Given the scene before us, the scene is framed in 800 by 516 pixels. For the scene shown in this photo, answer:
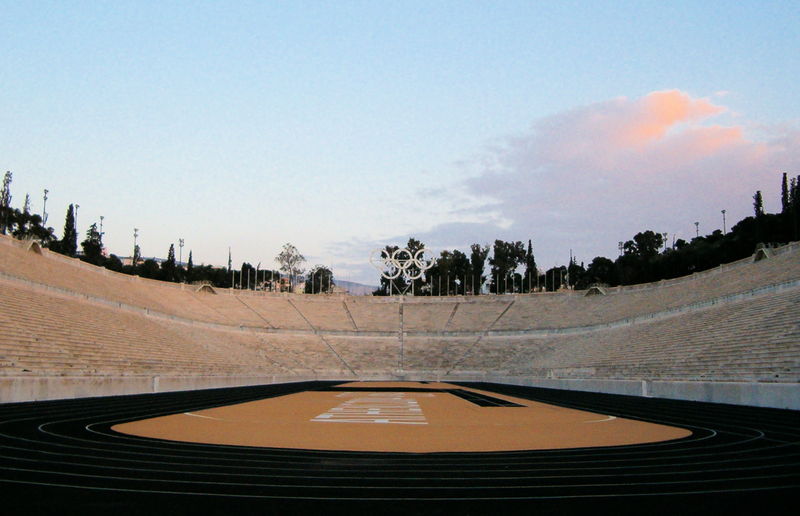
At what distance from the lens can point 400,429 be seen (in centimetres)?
1736

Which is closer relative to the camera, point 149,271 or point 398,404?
point 398,404

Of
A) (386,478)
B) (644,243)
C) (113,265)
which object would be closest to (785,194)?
(644,243)

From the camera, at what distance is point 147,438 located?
14.2 m

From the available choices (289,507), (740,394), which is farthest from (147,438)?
(740,394)

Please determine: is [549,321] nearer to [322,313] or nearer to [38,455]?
[322,313]

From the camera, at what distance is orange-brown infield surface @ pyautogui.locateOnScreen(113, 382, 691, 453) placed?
14156 millimetres

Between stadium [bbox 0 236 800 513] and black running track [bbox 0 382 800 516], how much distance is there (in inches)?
2.4

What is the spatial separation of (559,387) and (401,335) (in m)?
30.8

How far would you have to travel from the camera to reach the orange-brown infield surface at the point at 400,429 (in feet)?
46.4

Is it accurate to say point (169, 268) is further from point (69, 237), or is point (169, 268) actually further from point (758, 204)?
point (758, 204)

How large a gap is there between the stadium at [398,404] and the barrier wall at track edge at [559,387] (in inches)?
3.8

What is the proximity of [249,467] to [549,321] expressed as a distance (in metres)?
63.2

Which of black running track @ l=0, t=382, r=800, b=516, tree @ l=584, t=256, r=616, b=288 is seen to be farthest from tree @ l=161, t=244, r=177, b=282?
black running track @ l=0, t=382, r=800, b=516

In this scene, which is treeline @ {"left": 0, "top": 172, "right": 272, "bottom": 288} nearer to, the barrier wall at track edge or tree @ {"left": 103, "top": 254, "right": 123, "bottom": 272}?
tree @ {"left": 103, "top": 254, "right": 123, "bottom": 272}
